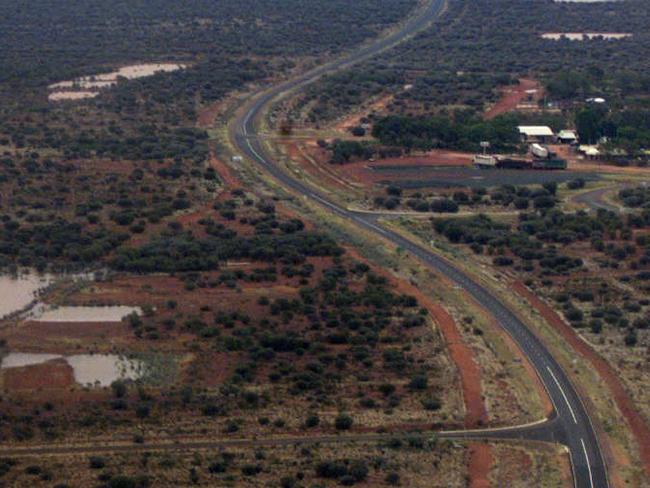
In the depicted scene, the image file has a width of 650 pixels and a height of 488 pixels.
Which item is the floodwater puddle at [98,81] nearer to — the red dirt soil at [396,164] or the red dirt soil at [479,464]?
the red dirt soil at [396,164]

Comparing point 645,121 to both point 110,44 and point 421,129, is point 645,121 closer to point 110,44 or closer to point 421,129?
point 421,129

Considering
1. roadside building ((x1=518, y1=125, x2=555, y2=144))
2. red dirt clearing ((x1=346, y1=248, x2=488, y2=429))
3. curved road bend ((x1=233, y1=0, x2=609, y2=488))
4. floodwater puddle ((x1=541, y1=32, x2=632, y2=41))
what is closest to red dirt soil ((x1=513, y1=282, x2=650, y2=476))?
curved road bend ((x1=233, y1=0, x2=609, y2=488))

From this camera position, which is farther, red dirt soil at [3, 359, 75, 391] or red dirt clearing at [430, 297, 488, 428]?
red dirt soil at [3, 359, 75, 391]

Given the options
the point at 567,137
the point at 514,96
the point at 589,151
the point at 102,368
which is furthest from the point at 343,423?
the point at 514,96

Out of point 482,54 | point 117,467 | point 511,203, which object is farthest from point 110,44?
point 117,467

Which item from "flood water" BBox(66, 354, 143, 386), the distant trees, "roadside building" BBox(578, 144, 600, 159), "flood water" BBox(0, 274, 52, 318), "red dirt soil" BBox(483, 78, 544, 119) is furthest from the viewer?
"red dirt soil" BBox(483, 78, 544, 119)

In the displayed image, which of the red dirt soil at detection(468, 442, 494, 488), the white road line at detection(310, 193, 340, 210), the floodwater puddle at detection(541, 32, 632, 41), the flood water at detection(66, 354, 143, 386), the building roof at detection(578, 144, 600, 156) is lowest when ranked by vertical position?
the red dirt soil at detection(468, 442, 494, 488)

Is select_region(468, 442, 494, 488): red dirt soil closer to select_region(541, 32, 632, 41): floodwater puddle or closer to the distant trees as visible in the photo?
the distant trees
